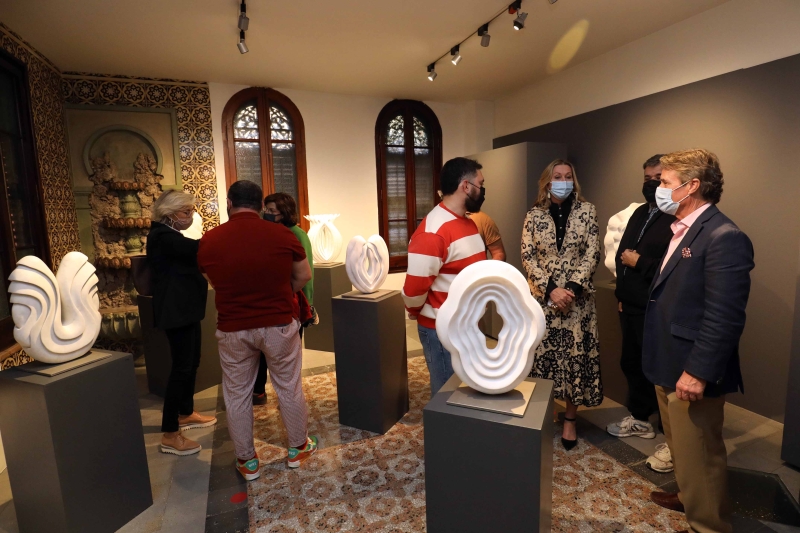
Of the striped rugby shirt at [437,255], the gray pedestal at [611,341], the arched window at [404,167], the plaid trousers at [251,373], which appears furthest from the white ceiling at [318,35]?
the plaid trousers at [251,373]

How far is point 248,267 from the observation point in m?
2.04

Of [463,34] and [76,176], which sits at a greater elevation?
[463,34]

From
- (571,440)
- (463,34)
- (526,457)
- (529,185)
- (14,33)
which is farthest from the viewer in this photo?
Result: (529,185)

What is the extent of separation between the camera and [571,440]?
2512 millimetres

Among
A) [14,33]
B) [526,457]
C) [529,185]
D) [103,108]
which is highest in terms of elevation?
[14,33]

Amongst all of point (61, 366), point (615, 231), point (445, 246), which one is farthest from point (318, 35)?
point (61, 366)

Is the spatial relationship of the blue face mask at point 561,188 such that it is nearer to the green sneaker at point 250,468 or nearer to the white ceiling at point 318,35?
the white ceiling at point 318,35

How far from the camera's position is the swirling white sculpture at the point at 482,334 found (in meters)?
1.35

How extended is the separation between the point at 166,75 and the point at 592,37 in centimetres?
402

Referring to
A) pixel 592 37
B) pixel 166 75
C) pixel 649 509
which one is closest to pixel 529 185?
pixel 592 37

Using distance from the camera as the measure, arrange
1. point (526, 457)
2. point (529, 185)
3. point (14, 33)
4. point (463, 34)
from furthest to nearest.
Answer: point (529, 185), point (463, 34), point (14, 33), point (526, 457)

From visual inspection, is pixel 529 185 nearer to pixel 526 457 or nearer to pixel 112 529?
pixel 526 457

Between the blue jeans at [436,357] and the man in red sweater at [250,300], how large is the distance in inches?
26.8

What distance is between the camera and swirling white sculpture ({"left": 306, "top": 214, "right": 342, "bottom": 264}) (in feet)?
14.9
